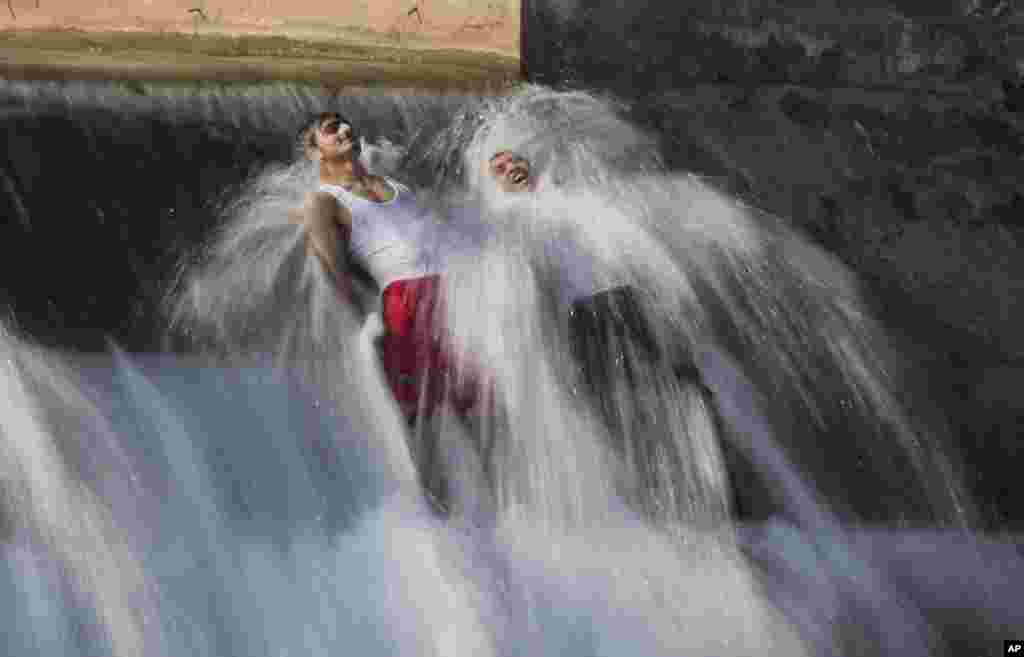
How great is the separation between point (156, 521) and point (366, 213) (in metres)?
0.74

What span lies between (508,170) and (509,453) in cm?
61

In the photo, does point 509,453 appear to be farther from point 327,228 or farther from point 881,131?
point 881,131

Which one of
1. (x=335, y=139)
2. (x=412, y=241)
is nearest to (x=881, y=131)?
(x=412, y=241)

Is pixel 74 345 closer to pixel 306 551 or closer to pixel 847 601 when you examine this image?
pixel 306 551

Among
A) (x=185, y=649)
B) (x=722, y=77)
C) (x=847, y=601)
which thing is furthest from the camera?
(x=722, y=77)

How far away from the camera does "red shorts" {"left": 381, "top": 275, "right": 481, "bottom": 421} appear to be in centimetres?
283

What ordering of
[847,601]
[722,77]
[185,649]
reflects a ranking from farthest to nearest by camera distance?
1. [722,77]
2. [847,601]
3. [185,649]

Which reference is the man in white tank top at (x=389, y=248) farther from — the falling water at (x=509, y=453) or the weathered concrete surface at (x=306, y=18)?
the weathered concrete surface at (x=306, y=18)

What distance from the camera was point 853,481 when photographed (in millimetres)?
2916

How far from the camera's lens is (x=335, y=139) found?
290cm

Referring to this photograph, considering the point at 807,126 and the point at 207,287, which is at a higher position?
the point at 807,126

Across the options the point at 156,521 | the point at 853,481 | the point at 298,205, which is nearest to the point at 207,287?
the point at 298,205

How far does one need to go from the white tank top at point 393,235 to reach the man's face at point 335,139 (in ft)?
0.23

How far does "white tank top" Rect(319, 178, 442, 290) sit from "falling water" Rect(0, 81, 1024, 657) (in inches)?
1.9
